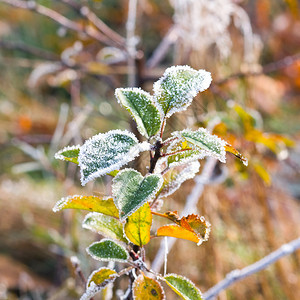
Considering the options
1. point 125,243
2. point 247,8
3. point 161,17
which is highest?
point 161,17

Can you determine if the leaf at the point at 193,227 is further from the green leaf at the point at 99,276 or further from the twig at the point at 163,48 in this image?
the twig at the point at 163,48

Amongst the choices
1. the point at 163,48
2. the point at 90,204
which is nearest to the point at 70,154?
the point at 90,204

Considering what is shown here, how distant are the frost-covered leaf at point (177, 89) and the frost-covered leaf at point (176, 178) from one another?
6 cm

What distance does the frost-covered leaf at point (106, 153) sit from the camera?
186 millimetres

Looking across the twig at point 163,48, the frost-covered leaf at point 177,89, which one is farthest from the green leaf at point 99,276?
the twig at point 163,48

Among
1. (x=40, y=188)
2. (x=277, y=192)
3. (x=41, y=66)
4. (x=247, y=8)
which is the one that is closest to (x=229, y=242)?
(x=277, y=192)

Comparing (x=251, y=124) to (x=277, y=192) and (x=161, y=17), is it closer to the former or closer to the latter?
(x=277, y=192)

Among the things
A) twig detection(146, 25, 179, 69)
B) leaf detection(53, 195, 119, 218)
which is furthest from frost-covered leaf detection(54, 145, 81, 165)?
twig detection(146, 25, 179, 69)

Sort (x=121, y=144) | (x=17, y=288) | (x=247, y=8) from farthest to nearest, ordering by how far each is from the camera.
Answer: (x=247, y=8) → (x=17, y=288) → (x=121, y=144)

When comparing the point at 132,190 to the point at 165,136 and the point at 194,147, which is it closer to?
the point at 194,147

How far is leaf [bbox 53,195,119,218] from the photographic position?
0.21 m

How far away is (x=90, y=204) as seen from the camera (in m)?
0.23

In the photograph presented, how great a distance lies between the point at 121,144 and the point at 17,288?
42.9 inches

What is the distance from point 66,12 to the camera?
8.79 ft
